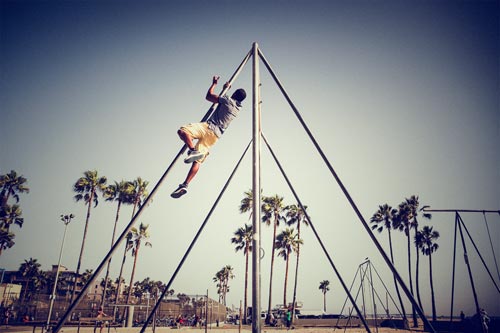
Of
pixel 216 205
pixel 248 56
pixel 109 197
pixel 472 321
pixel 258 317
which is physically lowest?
pixel 472 321

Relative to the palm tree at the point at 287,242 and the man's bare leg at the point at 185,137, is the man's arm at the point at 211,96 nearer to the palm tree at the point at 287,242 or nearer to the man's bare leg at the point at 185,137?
the man's bare leg at the point at 185,137

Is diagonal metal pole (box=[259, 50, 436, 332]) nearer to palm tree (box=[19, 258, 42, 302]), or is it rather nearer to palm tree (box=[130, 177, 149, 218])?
palm tree (box=[130, 177, 149, 218])

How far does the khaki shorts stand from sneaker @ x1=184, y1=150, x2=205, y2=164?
0.14m

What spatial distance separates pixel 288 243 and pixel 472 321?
67.0 ft

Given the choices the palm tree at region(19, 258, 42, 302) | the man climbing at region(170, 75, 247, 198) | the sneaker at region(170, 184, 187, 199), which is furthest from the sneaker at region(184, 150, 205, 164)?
the palm tree at region(19, 258, 42, 302)

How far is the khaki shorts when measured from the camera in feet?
15.6

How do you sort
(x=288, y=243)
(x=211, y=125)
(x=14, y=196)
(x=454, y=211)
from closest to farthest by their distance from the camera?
1. (x=211, y=125)
2. (x=454, y=211)
3. (x=14, y=196)
4. (x=288, y=243)

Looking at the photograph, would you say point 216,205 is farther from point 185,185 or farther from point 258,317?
point 258,317

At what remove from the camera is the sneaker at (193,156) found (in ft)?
15.4

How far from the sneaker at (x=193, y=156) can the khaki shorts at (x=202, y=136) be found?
0.14 m

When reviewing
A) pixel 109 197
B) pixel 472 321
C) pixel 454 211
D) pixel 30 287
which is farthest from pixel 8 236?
pixel 472 321

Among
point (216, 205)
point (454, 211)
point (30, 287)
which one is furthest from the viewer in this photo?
point (30, 287)

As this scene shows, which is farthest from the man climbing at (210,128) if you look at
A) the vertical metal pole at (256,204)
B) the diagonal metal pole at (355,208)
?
the diagonal metal pole at (355,208)

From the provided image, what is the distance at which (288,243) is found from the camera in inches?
1479
